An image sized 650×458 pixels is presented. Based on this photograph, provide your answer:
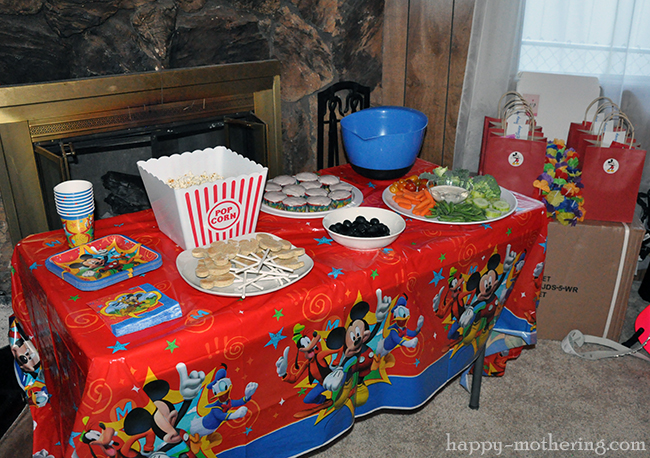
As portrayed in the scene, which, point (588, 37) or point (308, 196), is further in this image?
point (588, 37)

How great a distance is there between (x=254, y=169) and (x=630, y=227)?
1401 millimetres

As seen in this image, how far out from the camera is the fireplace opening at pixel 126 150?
73.5 inches

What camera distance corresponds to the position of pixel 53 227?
1.91 meters

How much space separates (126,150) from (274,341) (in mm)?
Result: 1397

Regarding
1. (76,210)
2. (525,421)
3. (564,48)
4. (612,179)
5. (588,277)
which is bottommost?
(525,421)

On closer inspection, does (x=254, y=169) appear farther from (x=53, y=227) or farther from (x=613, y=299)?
(x=613, y=299)

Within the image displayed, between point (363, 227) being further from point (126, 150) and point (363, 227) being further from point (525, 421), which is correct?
point (126, 150)

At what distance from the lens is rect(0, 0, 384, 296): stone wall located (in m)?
1.79

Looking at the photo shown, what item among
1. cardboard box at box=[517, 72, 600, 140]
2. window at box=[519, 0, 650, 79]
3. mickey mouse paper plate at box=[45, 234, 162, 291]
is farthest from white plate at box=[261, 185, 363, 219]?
window at box=[519, 0, 650, 79]

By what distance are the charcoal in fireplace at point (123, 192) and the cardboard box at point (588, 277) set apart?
1611mm

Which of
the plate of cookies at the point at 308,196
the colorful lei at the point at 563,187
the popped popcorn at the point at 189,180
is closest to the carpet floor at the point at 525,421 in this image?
the colorful lei at the point at 563,187

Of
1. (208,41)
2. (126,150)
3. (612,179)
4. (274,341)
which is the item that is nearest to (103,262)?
(274,341)

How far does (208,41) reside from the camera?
2.09 meters

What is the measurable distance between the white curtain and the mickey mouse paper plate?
1.61m
